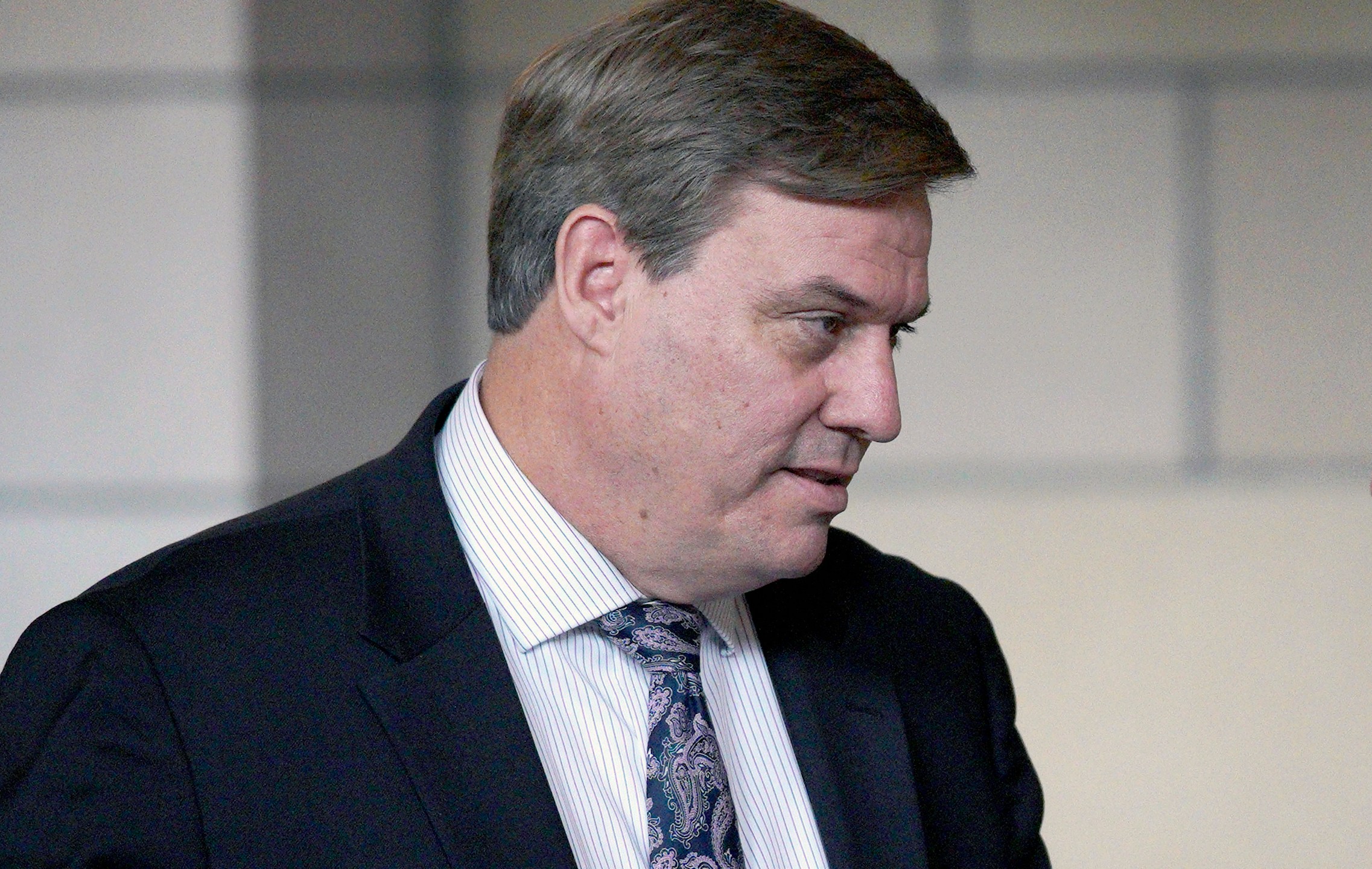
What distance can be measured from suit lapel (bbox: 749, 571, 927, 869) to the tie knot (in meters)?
0.14

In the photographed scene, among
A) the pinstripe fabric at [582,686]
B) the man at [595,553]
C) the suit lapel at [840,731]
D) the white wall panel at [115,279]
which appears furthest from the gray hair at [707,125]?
the white wall panel at [115,279]

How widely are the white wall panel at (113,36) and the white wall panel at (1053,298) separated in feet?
5.45

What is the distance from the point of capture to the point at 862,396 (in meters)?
1.45

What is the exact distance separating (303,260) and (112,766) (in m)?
2.12

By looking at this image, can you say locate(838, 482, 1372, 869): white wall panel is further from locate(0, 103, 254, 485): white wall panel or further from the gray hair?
the gray hair

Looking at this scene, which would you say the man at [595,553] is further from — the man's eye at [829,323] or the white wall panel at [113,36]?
the white wall panel at [113,36]

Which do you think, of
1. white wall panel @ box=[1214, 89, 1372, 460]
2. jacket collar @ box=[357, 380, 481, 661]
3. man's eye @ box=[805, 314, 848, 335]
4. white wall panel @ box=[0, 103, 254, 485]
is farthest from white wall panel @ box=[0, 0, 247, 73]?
white wall panel @ box=[1214, 89, 1372, 460]

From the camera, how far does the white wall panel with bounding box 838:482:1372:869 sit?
10.8 feet

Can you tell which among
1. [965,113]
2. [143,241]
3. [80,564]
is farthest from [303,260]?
[965,113]

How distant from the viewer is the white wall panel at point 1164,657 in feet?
10.8

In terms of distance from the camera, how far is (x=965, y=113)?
10.9 ft

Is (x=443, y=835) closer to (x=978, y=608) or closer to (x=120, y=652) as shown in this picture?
(x=120, y=652)

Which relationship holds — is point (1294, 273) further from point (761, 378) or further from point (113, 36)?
point (113, 36)

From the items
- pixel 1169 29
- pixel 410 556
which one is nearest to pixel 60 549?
pixel 410 556
